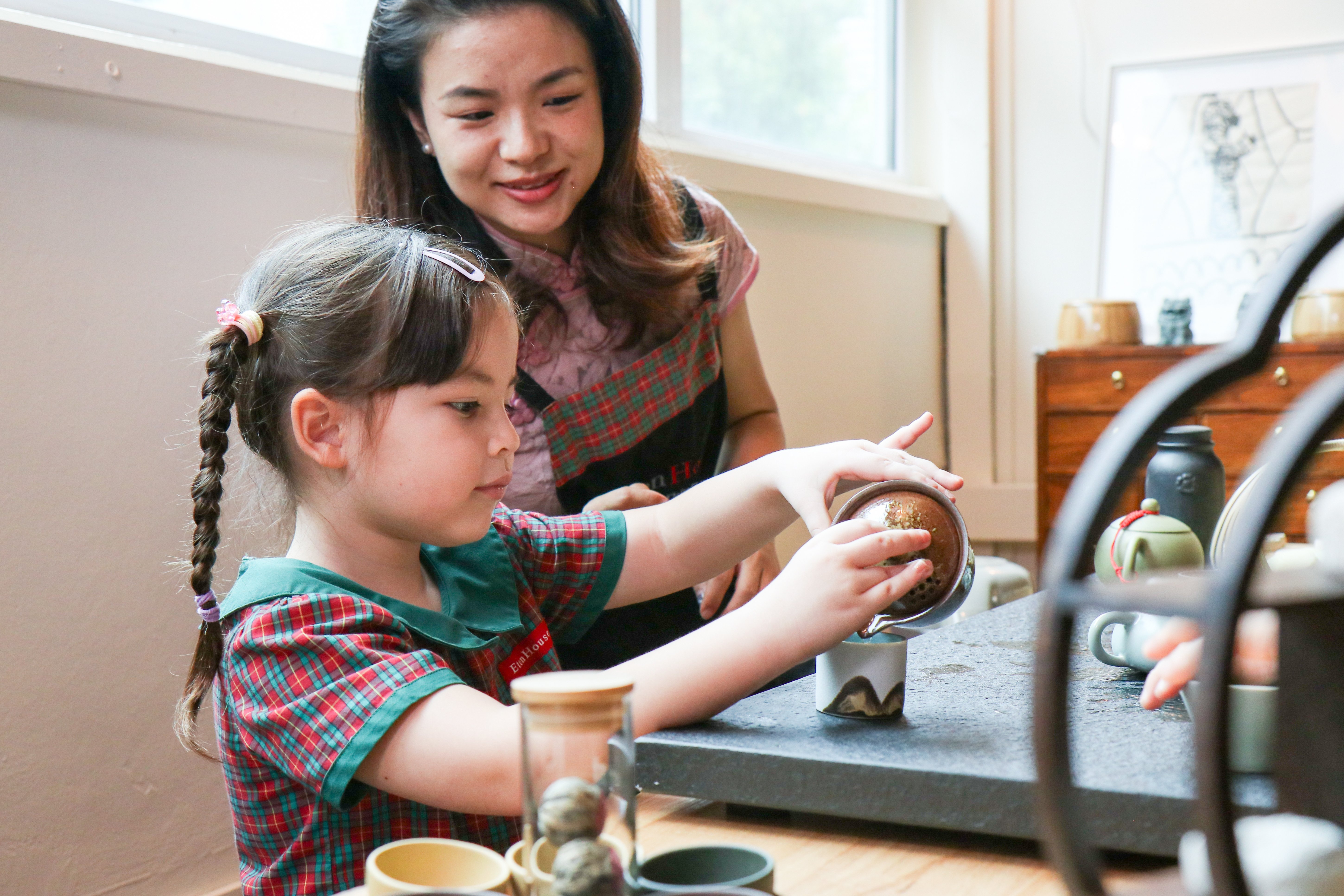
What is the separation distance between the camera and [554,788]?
49 centimetres

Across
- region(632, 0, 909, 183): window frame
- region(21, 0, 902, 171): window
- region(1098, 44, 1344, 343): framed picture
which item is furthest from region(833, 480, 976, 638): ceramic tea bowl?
region(1098, 44, 1344, 343): framed picture

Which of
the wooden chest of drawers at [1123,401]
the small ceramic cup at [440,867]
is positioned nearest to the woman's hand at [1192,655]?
the small ceramic cup at [440,867]

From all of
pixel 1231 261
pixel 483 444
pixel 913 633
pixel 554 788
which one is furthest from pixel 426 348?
pixel 1231 261

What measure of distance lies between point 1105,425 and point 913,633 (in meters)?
2.19

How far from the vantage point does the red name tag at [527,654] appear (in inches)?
42.5

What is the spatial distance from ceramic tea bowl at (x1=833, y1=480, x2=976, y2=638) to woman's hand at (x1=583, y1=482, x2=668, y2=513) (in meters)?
0.54

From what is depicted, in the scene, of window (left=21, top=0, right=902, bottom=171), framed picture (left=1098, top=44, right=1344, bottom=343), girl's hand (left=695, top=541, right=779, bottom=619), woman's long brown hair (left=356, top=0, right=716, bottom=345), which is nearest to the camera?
woman's long brown hair (left=356, top=0, right=716, bottom=345)

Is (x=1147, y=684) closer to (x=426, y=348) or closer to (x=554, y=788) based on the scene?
(x=554, y=788)

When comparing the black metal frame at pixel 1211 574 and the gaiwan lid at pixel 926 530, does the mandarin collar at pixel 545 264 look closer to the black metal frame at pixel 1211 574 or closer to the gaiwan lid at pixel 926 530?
the gaiwan lid at pixel 926 530

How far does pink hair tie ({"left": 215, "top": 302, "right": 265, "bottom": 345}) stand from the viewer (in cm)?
99

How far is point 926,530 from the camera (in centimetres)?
80

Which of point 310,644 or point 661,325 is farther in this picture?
point 661,325

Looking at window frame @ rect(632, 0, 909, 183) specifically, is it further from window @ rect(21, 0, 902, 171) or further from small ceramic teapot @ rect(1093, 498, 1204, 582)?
small ceramic teapot @ rect(1093, 498, 1204, 582)

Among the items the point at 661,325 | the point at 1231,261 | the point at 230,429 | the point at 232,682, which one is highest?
the point at 1231,261
